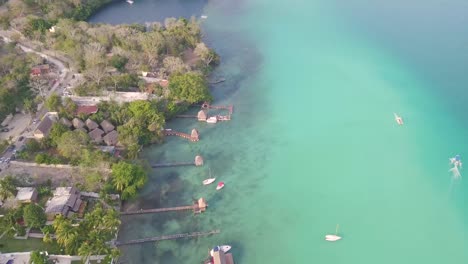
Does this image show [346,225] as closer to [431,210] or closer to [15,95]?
[431,210]

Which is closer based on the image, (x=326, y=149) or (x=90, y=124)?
(x=90, y=124)

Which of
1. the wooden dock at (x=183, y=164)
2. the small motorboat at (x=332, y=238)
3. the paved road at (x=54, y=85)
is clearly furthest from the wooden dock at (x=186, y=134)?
the small motorboat at (x=332, y=238)

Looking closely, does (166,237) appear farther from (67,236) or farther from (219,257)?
(67,236)

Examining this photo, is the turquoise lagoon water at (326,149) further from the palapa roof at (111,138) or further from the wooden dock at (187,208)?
the palapa roof at (111,138)

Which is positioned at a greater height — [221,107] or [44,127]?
[221,107]

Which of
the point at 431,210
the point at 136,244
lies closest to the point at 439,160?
the point at 431,210

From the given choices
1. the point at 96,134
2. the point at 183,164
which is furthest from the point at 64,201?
the point at 183,164
